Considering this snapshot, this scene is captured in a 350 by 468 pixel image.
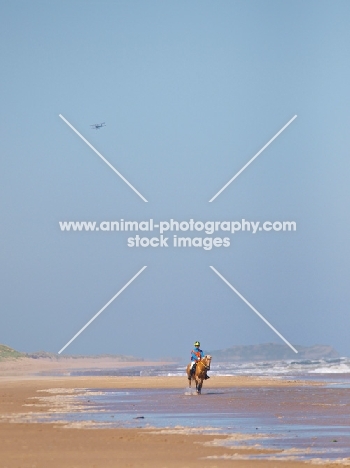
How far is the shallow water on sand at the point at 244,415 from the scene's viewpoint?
58.7ft

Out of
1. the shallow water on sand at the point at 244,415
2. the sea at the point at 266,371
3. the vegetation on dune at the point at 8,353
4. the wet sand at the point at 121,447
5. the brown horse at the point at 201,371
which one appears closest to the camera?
the wet sand at the point at 121,447

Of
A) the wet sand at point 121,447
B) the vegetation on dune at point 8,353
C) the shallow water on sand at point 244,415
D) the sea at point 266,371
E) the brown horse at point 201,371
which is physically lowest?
the wet sand at point 121,447

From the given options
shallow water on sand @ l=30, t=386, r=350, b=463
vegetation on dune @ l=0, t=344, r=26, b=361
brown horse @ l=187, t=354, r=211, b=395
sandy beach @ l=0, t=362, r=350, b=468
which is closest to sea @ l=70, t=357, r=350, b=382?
vegetation on dune @ l=0, t=344, r=26, b=361

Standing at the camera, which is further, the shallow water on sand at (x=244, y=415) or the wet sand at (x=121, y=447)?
the shallow water on sand at (x=244, y=415)

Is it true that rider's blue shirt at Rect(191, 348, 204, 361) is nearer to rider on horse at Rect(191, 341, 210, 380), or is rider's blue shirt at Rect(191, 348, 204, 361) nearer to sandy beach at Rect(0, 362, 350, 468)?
rider on horse at Rect(191, 341, 210, 380)

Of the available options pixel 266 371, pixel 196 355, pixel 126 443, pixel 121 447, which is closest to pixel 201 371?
pixel 196 355

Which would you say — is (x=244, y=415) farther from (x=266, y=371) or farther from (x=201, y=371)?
(x=266, y=371)

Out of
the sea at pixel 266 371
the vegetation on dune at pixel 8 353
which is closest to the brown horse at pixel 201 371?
the sea at pixel 266 371

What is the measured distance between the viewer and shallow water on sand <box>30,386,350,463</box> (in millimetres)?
17906

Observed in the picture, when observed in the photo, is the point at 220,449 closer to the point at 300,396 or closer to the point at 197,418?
the point at 197,418

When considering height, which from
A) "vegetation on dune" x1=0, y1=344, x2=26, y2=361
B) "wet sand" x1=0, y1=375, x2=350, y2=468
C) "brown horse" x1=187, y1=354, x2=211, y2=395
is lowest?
"wet sand" x1=0, y1=375, x2=350, y2=468

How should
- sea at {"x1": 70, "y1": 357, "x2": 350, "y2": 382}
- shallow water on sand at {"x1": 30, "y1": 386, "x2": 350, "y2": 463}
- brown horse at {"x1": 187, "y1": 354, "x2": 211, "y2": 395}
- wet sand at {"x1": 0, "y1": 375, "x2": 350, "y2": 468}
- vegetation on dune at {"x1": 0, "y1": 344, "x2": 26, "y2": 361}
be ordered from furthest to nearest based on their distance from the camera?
vegetation on dune at {"x1": 0, "y1": 344, "x2": 26, "y2": 361} → sea at {"x1": 70, "y1": 357, "x2": 350, "y2": 382} → brown horse at {"x1": 187, "y1": 354, "x2": 211, "y2": 395} → shallow water on sand at {"x1": 30, "y1": 386, "x2": 350, "y2": 463} → wet sand at {"x1": 0, "y1": 375, "x2": 350, "y2": 468}

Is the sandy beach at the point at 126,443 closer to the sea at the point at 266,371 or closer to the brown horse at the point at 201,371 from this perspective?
the brown horse at the point at 201,371

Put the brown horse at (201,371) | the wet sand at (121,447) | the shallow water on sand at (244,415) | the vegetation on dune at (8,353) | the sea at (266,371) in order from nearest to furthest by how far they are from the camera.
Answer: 1. the wet sand at (121,447)
2. the shallow water on sand at (244,415)
3. the brown horse at (201,371)
4. the sea at (266,371)
5. the vegetation on dune at (8,353)
